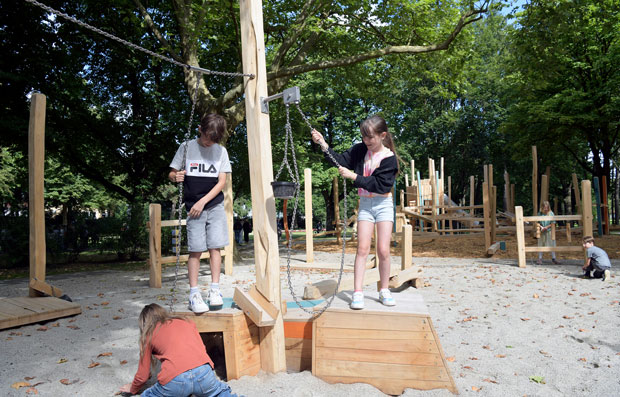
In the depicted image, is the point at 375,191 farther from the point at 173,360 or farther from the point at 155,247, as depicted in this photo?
the point at 155,247

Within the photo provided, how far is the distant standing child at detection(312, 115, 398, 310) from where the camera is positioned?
376 cm

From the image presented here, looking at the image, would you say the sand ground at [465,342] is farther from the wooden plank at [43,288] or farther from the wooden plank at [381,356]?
the wooden plank at [43,288]

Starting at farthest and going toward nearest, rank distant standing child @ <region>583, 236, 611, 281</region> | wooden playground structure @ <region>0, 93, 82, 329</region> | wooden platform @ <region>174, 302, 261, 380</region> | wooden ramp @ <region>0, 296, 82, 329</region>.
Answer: distant standing child @ <region>583, 236, 611, 281</region>
wooden playground structure @ <region>0, 93, 82, 329</region>
wooden ramp @ <region>0, 296, 82, 329</region>
wooden platform @ <region>174, 302, 261, 380</region>

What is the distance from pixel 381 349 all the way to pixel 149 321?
6.02 feet

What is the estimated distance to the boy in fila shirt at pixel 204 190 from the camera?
3.82m

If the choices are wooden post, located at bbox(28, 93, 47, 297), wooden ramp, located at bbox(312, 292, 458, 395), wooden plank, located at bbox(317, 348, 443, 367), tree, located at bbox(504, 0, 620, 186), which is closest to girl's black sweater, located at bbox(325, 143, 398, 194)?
wooden ramp, located at bbox(312, 292, 458, 395)

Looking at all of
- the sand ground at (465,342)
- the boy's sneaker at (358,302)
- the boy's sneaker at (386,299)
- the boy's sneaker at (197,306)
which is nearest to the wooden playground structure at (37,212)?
the sand ground at (465,342)

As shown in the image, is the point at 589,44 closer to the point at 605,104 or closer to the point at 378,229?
the point at 605,104

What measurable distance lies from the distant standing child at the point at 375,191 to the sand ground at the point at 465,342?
40.2 inches

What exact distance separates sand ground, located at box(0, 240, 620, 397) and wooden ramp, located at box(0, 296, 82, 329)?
96 mm

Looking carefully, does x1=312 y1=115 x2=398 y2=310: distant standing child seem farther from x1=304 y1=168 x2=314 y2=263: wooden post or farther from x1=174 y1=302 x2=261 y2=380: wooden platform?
x1=304 y1=168 x2=314 y2=263: wooden post

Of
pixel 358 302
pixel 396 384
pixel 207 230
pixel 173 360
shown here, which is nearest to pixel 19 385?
pixel 173 360

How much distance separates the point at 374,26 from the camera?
11656mm

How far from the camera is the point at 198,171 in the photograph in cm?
388
